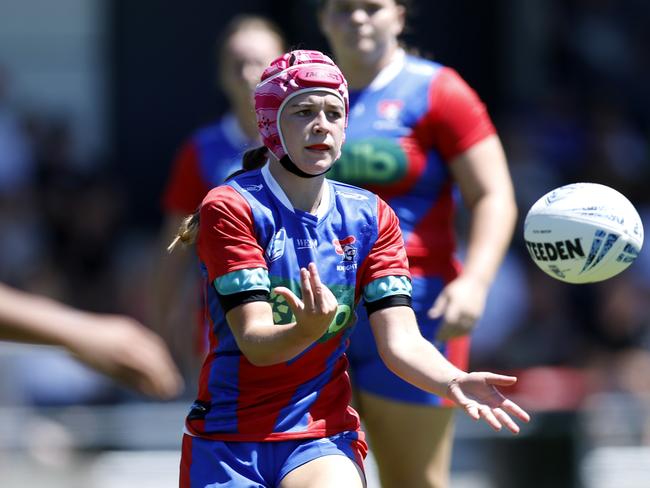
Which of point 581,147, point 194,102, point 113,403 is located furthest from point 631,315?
point 194,102

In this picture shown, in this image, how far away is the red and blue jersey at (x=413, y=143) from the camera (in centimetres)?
530

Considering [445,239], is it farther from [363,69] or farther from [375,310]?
[375,310]

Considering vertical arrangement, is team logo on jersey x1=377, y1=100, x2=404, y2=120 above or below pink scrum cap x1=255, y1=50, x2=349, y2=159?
above

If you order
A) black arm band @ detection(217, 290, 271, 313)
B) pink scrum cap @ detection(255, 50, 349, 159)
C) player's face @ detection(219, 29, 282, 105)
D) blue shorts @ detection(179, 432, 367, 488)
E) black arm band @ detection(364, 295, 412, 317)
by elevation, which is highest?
player's face @ detection(219, 29, 282, 105)

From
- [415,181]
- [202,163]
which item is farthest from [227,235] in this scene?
[202,163]

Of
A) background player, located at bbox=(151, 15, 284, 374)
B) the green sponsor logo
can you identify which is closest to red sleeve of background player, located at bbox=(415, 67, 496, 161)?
the green sponsor logo

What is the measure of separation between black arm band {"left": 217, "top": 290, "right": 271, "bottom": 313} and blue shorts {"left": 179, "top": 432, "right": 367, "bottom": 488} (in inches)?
17.3

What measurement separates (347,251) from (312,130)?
0.39 m

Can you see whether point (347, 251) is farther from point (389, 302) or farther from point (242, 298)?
point (242, 298)

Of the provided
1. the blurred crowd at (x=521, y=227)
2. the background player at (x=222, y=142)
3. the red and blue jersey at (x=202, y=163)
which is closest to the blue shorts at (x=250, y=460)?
the background player at (x=222, y=142)

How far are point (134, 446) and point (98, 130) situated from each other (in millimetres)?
4564

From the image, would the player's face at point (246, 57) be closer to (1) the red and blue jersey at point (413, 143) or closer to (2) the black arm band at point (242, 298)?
(1) the red and blue jersey at point (413, 143)

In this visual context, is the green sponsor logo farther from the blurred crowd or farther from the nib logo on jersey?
the blurred crowd

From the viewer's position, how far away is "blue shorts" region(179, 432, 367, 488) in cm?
423
